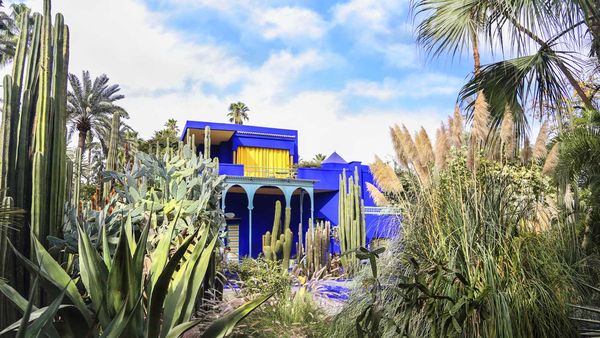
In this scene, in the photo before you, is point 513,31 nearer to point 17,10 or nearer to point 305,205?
point 305,205

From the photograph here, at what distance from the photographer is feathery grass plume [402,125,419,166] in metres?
4.57

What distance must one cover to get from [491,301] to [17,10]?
106 feet

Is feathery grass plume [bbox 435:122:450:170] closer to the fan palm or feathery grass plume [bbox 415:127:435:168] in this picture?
feathery grass plume [bbox 415:127:435:168]

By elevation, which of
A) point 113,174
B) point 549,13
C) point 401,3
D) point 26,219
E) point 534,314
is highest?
point 401,3

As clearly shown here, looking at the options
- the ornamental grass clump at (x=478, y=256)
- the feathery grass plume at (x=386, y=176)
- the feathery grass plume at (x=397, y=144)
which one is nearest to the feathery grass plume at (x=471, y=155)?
the ornamental grass clump at (x=478, y=256)

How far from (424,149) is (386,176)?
701 millimetres

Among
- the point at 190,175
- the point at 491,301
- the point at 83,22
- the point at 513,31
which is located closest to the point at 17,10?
the point at 83,22

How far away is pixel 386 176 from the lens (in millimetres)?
5176

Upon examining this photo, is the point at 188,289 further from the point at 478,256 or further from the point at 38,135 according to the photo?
the point at 38,135

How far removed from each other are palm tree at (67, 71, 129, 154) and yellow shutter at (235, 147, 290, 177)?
23.5ft

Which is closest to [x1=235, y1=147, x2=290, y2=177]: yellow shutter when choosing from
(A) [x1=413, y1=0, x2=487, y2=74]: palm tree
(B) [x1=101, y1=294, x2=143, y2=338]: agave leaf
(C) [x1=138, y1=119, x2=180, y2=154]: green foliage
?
(C) [x1=138, y1=119, x2=180, y2=154]: green foliage

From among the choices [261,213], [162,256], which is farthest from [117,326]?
[261,213]

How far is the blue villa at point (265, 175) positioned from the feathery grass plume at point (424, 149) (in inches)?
675

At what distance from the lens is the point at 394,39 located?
6.66 m
